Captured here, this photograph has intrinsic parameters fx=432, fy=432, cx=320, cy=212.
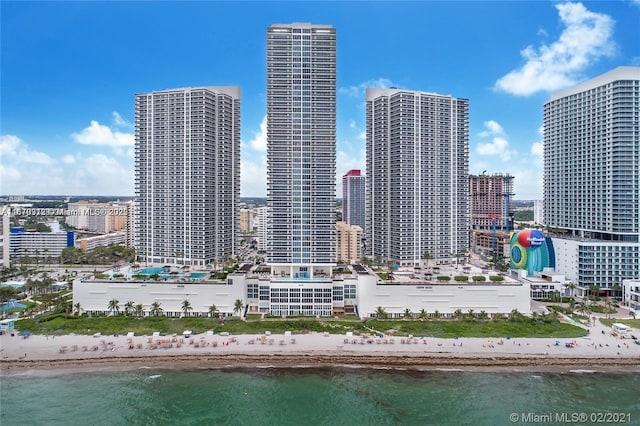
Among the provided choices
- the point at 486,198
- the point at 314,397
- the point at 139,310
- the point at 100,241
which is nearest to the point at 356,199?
the point at 486,198

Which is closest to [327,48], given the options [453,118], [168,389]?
[453,118]

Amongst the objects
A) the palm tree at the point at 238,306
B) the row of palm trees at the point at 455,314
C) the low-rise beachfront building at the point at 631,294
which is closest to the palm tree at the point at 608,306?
the low-rise beachfront building at the point at 631,294

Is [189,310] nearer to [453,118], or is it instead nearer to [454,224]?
[454,224]

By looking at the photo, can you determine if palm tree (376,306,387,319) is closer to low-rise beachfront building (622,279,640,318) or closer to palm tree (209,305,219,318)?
palm tree (209,305,219,318)

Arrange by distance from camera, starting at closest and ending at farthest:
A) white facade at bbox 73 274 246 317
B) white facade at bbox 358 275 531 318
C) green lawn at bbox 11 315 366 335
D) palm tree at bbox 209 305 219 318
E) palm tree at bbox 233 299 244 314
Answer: green lawn at bbox 11 315 366 335
palm tree at bbox 233 299 244 314
palm tree at bbox 209 305 219 318
white facade at bbox 358 275 531 318
white facade at bbox 73 274 246 317

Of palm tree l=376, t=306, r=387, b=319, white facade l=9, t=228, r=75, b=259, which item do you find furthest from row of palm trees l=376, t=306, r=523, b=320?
white facade l=9, t=228, r=75, b=259

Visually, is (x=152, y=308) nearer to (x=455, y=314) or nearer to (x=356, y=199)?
(x=455, y=314)

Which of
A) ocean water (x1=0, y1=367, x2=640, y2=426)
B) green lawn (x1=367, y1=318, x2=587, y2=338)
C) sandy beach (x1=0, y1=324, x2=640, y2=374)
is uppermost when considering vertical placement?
green lawn (x1=367, y1=318, x2=587, y2=338)
